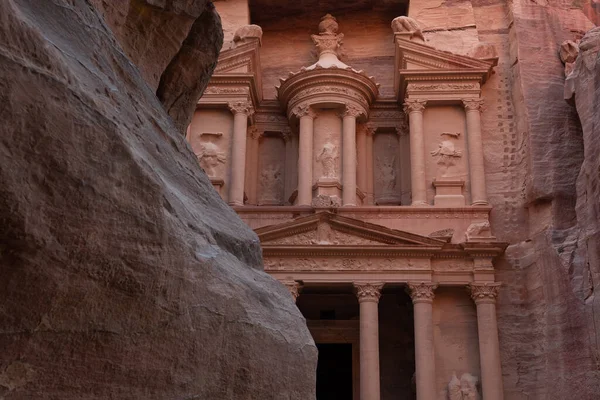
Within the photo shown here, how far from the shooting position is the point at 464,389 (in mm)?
15133

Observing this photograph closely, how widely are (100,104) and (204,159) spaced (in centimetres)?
1667

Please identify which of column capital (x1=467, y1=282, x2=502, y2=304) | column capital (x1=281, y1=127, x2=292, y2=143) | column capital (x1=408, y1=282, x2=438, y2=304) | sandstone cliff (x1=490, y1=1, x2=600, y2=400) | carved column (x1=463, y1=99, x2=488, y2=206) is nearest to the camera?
sandstone cliff (x1=490, y1=1, x2=600, y2=400)

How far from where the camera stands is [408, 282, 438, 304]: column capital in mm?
15797

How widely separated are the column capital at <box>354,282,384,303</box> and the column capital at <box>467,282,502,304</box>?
86.5 inches

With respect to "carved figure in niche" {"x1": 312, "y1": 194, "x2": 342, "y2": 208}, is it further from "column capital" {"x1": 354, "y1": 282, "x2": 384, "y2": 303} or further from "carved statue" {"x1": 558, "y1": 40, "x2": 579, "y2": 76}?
"carved statue" {"x1": 558, "y1": 40, "x2": 579, "y2": 76}

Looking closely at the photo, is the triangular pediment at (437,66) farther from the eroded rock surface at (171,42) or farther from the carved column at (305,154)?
the eroded rock surface at (171,42)

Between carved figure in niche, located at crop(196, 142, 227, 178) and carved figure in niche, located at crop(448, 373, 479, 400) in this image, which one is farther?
carved figure in niche, located at crop(196, 142, 227, 178)

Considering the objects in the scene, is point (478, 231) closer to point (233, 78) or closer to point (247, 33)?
point (233, 78)

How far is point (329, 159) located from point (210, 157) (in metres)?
3.24

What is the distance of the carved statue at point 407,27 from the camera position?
19656mm

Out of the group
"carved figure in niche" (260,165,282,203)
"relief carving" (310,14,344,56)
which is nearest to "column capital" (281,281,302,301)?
Answer: "carved figure in niche" (260,165,282,203)

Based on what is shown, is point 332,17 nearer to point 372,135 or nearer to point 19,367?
point 372,135

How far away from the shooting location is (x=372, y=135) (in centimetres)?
2016

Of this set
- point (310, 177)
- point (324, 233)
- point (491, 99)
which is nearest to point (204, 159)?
point (310, 177)
